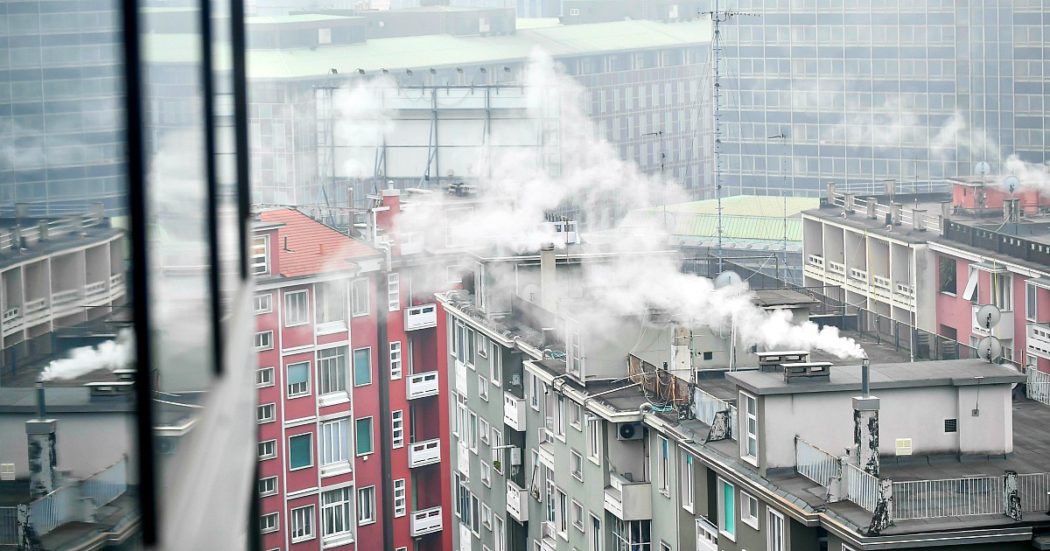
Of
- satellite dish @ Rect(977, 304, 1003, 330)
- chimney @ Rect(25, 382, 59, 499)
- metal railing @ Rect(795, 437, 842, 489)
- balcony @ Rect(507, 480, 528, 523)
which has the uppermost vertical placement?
chimney @ Rect(25, 382, 59, 499)

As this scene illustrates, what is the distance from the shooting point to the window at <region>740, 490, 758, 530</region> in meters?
10.1

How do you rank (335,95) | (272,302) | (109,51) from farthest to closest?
1. (335,95)
2. (272,302)
3. (109,51)

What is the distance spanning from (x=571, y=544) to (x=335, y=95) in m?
21.6

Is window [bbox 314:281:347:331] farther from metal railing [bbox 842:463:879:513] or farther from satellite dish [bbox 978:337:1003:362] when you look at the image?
metal railing [bbox 842:463:879:513]

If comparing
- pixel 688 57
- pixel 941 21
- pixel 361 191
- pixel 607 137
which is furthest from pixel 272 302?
pixel 688 57

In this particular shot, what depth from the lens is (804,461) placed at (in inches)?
392

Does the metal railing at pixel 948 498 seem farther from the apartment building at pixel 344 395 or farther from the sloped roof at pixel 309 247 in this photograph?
the sloped roof at pixel 309 247

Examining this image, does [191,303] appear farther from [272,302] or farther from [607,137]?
[607,137]

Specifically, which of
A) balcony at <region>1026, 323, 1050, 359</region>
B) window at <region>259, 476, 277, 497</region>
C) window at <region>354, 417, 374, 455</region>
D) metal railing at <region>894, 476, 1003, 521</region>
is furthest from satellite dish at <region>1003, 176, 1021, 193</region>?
metal railing at <region>894, 476, 1003, 521</region>

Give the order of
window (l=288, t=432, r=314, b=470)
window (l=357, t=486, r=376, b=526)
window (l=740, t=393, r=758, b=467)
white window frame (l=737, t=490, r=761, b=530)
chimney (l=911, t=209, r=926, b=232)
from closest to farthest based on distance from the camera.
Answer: white window frame (l=737, t=490, r=761, b=530), window (l=740, t=393, r=758, b=467), window (l=288, t=432, r=314, b=470), window (l=357, t=486, r=376, b=526), chimney (l=911, t=209, r=926, b=232)

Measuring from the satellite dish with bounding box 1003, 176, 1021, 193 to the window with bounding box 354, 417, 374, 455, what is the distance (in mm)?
7941

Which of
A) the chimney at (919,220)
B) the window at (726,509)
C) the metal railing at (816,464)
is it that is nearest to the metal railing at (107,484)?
the metal railing at (816,464)

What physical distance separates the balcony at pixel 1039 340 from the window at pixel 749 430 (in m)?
6.46

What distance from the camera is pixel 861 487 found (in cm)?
926
